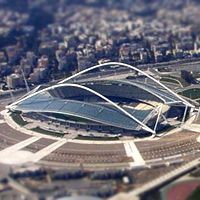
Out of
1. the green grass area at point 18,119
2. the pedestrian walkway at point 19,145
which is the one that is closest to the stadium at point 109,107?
the green grass area at point 18,119

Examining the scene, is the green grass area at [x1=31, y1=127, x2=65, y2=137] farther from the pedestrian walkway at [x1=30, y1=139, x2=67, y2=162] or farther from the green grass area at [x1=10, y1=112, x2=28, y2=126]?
the green grass area at [x1=10, y1=112, x2=28, y2=126]

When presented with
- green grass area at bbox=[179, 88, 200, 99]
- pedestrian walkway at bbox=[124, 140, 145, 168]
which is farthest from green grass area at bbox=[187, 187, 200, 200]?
green grass area at bbox=[179, 88, 200, 99]

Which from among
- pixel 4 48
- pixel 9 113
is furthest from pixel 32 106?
pixel 4 48

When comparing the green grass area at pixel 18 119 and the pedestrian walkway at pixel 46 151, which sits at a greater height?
the green grass area at pixel 18 119

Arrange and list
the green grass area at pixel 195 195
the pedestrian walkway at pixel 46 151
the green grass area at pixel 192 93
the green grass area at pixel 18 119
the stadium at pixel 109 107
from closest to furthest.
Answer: the green grass area at pixel 195 195 < the pedestrian walkway at pixel 46 151 < the stadium at pixel 109 107 < the green grass area at pixel 18 119 < the green grass area at pixel 192 93

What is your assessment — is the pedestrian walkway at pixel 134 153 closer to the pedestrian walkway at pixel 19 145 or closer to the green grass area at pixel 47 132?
the green grass area at pixel 47 132

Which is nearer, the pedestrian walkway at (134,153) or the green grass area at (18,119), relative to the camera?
the pedestrian walkway at (134,153)

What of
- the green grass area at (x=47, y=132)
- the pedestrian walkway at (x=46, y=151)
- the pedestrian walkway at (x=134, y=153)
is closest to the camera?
the pedestrian walkway at (x=134, y=153)
